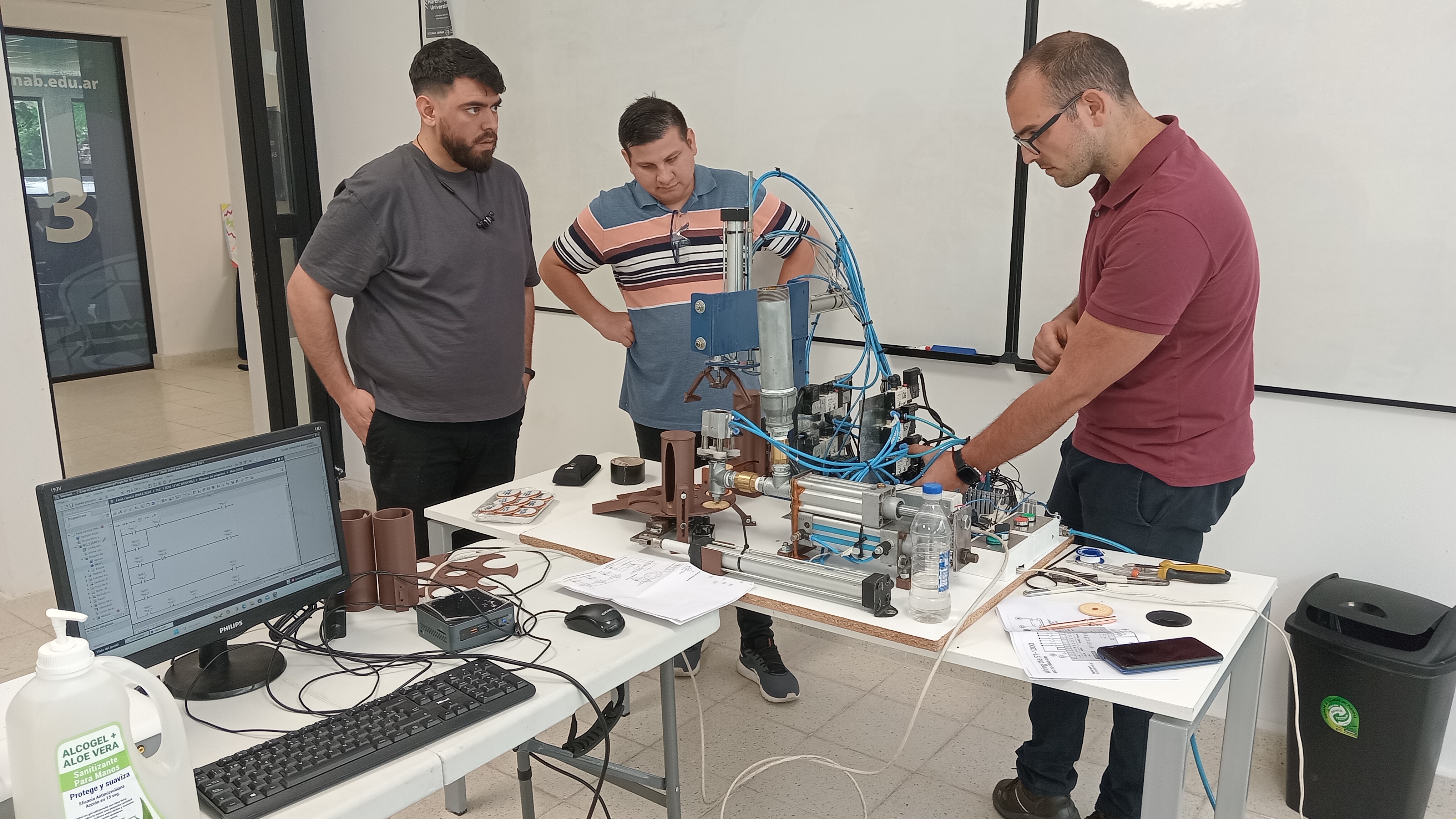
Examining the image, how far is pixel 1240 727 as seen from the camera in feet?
5.74

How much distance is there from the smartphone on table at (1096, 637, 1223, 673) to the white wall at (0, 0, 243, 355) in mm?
7489

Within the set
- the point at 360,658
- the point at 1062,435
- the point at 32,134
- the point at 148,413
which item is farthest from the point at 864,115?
the point at 32,134

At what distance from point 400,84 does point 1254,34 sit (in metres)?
3.36

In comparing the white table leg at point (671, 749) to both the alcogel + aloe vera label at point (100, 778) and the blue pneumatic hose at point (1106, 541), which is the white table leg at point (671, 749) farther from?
the alcogel + aloe vera label at point (100, 778)

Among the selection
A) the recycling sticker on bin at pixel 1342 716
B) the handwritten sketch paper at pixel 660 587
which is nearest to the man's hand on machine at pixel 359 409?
the handwritten sketch paper at pixel 660 587

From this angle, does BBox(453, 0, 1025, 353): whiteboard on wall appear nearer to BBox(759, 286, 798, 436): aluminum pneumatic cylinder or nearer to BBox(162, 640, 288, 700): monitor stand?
BBox(759, 286, 798, 436): aluminum pneumatic cylinder

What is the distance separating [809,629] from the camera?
11.2 ft

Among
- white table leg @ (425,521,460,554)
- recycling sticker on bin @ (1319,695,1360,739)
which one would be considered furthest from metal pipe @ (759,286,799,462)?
recycling sticker on bin @ (1319,695,1360,739)

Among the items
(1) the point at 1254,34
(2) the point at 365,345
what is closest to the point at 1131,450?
(1) the point at 1254,34

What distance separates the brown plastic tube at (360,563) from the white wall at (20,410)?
2.72 m

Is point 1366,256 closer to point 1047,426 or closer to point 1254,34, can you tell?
point 1254,34

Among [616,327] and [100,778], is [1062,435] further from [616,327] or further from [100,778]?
[100,778]

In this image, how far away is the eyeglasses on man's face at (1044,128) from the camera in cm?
186

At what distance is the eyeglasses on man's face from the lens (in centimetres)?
186
